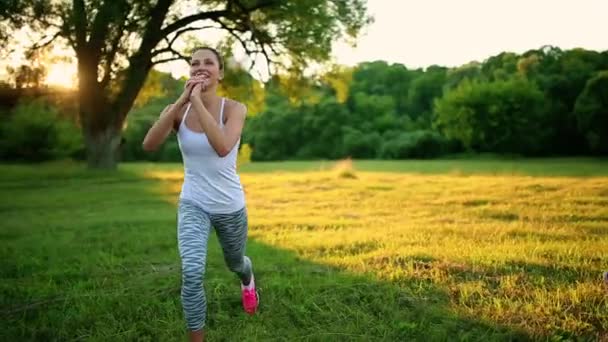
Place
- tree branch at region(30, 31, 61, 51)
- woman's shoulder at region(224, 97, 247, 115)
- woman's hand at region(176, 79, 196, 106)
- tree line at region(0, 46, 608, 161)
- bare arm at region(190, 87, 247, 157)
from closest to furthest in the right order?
bare arm at region(190, 87, 247, 157), woman's hand at region(176, 79, 196, 106), woman's shoulder at region(224, 97, 247, 115), tree branch at region(30, 31, 61, 51), tree line at region(0, 46, 608, 161)

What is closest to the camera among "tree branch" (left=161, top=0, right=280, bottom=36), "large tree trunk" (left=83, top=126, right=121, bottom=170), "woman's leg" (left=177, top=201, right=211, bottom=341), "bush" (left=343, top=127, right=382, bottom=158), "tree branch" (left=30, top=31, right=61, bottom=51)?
"woman's leg" (left=177, top=201, right=211, bottom=341)

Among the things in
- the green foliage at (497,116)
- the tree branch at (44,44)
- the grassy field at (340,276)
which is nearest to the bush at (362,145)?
the green foliage at (497,116)

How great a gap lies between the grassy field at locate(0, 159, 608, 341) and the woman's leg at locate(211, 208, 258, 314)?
0.18 m

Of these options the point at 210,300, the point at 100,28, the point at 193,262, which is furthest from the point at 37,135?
the point at 193,262

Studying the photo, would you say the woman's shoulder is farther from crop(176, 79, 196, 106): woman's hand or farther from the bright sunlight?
the bright sunlight

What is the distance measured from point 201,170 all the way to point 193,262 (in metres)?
0.62

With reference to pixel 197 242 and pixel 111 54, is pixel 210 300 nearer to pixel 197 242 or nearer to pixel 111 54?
pixel 197 242

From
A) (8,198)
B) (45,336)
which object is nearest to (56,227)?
(45,336)

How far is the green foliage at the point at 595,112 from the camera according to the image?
1743 inches

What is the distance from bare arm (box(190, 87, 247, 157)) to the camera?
353 centimetres

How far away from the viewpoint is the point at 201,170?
3.80m

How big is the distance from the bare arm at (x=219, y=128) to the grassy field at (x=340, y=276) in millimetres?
1524

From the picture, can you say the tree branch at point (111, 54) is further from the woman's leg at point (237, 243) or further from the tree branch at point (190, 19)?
the woman's leg at point (237, 243)

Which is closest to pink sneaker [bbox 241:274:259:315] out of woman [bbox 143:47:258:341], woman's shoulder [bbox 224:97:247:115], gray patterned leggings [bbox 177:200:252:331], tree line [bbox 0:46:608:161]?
gray patterned leggings [bbox 177:200:252:331]
